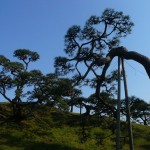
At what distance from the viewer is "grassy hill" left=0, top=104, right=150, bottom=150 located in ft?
146

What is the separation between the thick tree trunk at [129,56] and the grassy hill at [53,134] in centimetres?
1491

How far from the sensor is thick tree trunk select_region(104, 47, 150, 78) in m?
25.0

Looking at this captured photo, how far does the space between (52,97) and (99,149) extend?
9241mm

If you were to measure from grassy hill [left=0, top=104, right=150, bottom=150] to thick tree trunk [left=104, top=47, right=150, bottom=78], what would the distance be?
48.9 ft

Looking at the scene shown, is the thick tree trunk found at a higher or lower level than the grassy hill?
higher

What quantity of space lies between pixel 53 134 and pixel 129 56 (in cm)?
2514

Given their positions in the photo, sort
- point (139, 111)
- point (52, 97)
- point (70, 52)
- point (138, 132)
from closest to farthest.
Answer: point (70, 52) → point (52, 97) → point (138, 132) → point (139, 111)

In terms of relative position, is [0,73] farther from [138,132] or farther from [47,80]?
[138,132]

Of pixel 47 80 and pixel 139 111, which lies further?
pixel 139 111

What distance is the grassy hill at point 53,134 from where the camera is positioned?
4450 cm

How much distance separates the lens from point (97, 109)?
4516cm

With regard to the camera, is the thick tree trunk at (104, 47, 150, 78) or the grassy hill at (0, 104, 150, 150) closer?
the thick tree trunk at (104, 47, 150, 78)

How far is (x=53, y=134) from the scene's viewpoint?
163 feet

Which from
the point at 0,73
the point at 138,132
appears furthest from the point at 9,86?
the point at 138,132
